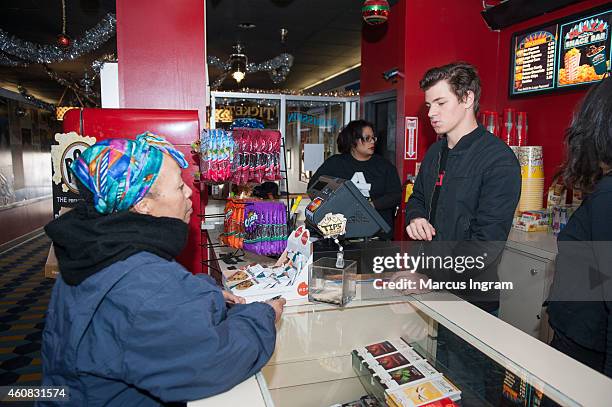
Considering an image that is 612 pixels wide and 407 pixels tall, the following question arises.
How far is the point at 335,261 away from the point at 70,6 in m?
5.73

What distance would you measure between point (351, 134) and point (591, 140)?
2183mm

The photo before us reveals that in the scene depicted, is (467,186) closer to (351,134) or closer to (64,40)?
(351,134)

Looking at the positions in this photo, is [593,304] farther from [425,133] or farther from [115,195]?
[425,133]

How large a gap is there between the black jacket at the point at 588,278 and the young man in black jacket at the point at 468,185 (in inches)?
11.9

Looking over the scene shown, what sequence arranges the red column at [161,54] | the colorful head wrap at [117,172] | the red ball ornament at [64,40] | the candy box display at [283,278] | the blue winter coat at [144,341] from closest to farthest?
the blue winter coat at [144,341]
the colorful head wrap at [117,172]
the candy box display at [283,278]
the red column at [161,54]
the red ball ornament at [64,40]

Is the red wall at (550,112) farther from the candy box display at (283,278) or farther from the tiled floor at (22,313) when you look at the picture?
the tiled floor at (22,313)

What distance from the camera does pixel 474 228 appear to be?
176 cm

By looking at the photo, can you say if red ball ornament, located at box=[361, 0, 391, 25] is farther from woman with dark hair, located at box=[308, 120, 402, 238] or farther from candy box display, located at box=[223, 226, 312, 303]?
candy box display, located at box=[223, 226, 312, 303]

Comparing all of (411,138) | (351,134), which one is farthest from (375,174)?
(411,138)

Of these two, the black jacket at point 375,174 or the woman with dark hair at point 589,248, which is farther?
the black jacket at point 375,174

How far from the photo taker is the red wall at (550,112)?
10.3ft

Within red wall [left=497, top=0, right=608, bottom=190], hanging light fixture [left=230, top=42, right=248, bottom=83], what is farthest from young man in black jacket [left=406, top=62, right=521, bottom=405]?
hanging light fixture [left=230, top=42, right=248, bottom=83]

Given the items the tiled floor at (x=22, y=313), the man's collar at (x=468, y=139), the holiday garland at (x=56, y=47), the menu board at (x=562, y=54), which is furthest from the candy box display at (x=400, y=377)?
the holiday garland at (x=56, y=47)

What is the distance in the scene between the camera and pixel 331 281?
5.08 ft
